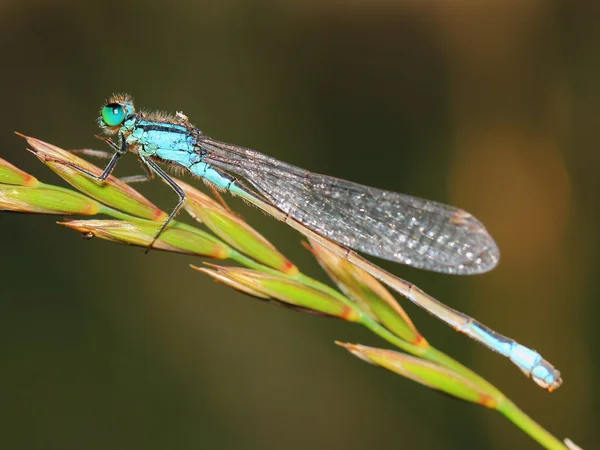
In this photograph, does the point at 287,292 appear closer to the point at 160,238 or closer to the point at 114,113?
the point at 160,238

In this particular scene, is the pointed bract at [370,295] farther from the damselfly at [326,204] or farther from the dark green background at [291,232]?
the dark green background at [291,232]

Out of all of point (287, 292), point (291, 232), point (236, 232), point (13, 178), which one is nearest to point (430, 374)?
point (287, 292)

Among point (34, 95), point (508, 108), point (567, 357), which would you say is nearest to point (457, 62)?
point (508, 108)

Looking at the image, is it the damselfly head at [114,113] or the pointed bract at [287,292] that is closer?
the pointed bract at [287,292]

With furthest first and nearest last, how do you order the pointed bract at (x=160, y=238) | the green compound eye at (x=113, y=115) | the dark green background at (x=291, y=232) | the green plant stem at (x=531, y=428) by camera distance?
the dark green background at (x=291, y=232) → the green compound eye at (x=113, y=115) → the pointed bract at (x=160, y=238) → the green plant stem at (x=531, y=428)

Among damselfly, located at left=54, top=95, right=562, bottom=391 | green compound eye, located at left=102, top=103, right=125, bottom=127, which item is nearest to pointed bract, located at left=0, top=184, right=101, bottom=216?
damselfly, located at left=54, top=95, right=562, bottom=391

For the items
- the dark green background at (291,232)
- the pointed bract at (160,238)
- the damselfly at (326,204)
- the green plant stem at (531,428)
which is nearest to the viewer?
the green plant stem at (531,428)

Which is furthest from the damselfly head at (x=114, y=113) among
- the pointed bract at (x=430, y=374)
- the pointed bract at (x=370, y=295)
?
the pointed bract at (x=430, y=374)
